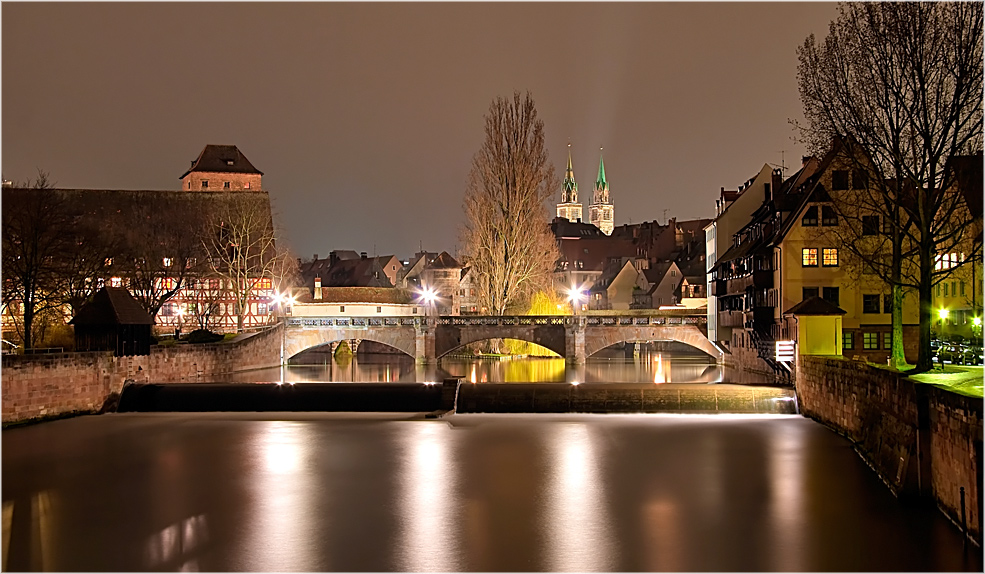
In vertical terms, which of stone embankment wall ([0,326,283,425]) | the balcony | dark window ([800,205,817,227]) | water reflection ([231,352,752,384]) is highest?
dark window ([800,205,817,227])

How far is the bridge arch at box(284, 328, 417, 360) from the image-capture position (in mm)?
65188

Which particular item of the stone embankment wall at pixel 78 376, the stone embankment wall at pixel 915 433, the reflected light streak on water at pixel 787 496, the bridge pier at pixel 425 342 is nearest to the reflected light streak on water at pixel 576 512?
the reflected light streak on water at pixel 787 496

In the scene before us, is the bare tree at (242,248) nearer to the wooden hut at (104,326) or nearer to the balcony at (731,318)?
the wooden hut at (104,326)

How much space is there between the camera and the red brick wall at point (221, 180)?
102 metres

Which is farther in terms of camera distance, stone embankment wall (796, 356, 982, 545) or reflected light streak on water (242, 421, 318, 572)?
reflected light streak on water (242, 421, 318, 572)

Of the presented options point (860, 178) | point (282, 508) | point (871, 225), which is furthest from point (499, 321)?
point (282, 508)

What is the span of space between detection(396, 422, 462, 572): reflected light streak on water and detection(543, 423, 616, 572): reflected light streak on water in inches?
71.0

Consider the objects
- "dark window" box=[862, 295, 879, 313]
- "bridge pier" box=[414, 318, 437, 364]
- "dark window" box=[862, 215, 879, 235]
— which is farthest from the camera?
"bridge pier" box=[414, 318, 437, 364]

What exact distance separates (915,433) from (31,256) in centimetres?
3573

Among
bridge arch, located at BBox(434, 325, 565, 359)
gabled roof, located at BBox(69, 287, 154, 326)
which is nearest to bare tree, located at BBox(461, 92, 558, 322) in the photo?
bridge arch, located at BBox(434, 325, 565, 359)

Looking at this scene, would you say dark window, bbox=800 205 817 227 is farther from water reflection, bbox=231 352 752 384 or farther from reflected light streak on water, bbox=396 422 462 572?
reflected light streak on water, bbox=396 422 462 572

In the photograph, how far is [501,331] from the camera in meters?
64.6

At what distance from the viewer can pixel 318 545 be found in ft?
60.3

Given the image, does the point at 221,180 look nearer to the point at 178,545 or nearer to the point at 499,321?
the point at 499,321
